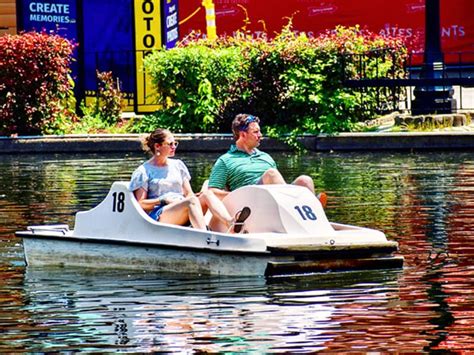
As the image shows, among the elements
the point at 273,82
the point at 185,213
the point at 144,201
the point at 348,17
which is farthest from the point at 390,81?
the point at 185,213

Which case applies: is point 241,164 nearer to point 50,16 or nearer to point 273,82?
point 273,82

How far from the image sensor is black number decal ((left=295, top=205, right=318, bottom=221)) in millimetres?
12102

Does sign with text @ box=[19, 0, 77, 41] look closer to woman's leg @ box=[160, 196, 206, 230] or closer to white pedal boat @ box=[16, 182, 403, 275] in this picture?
white pedal boat @ box=[16, 182, 403, 275]

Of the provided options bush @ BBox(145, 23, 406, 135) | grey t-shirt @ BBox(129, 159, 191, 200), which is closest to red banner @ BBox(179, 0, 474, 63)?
bush @ BBox(145, 23, 406, 135)

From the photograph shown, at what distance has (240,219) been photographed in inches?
481

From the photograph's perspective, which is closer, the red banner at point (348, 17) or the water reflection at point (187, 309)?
the water reflection at point (187, 309)

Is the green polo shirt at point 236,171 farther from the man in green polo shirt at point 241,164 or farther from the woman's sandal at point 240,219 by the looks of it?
the woman's sandal at point 240,219

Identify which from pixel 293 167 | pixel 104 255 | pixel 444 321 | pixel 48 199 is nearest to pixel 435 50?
pixel 293 167

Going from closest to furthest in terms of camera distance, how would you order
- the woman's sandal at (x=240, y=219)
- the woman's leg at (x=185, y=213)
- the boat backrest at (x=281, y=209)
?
the boat backrest at (x=281, y=209) < the woman's sandal at (x=240, y=219) < the woman's leg at (x=185, y=213)

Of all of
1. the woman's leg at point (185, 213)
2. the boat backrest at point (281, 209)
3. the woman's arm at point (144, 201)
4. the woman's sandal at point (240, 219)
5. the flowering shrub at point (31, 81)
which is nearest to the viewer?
the boat backrest at point (281, 209)

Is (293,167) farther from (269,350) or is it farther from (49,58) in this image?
(269,350)

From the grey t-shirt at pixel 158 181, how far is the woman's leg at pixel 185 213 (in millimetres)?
339

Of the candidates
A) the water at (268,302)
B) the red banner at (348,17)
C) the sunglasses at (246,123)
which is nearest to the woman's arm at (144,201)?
the water at (268,302)

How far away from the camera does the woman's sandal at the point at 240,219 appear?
12172 millimetres
